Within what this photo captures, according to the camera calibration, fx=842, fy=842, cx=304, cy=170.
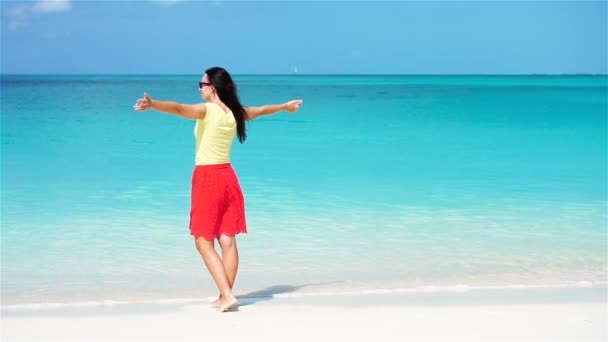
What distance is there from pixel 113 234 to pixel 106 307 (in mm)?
2646

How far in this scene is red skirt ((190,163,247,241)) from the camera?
414cm

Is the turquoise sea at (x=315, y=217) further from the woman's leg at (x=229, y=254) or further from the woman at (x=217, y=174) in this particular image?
the woman at (x=217, y=174)

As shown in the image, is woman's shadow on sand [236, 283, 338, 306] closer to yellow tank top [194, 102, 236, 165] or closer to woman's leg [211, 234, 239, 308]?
woman's leg [211, 234, 239, 308]

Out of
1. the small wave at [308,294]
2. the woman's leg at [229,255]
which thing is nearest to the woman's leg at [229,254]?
the woman's leg at [229,255]

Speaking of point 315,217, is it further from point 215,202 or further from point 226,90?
point 226,90

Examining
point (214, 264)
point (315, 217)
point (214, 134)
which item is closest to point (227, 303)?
point (214, 264)

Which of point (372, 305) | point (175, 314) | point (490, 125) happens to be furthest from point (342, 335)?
point (490, 125)

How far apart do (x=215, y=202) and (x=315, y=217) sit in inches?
140

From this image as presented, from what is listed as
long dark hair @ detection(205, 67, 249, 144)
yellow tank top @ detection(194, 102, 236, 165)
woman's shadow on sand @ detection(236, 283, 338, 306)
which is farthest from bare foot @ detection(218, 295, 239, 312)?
long dark hair @ detection(205, 67, 249, 144)

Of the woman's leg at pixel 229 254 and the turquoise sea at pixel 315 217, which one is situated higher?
the turquoise sea at pixel 315 217

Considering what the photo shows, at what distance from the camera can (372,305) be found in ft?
14.3

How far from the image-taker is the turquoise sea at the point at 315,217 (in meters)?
5.51

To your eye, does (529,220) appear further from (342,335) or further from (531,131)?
(531,131)

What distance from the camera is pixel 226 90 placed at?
4.11 meters
